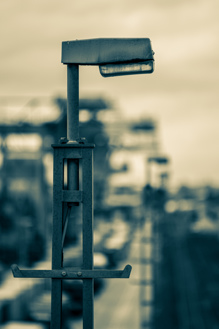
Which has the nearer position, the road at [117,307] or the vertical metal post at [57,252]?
the vertical metal post at [57,252]

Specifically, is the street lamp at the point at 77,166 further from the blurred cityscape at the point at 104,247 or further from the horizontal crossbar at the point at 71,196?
the blurred cityscape at the point at 104,247

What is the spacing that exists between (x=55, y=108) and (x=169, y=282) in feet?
42.3

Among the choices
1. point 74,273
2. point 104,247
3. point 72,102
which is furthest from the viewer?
point 104,247

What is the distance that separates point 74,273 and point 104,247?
4365 cm

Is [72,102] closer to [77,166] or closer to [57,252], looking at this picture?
[77,166]

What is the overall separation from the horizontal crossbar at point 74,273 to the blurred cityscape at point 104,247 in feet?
41.1

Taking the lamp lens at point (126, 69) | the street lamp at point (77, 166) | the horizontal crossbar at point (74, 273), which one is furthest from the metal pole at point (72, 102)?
the horizontal crossbar at point (74, 273)

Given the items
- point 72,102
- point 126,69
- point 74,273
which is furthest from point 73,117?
point 74,273

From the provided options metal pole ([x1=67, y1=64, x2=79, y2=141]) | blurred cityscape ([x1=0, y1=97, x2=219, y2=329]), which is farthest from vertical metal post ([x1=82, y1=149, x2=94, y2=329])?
blurred cityscape ([x1=0, y1=97, x2=219, y2=329])

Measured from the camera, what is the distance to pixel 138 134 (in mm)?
41906

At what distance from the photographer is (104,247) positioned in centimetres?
4659

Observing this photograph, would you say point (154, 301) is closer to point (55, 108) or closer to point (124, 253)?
point (55, 108)

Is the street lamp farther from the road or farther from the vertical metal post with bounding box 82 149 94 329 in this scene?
the road

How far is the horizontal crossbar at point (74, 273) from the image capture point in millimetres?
3279
